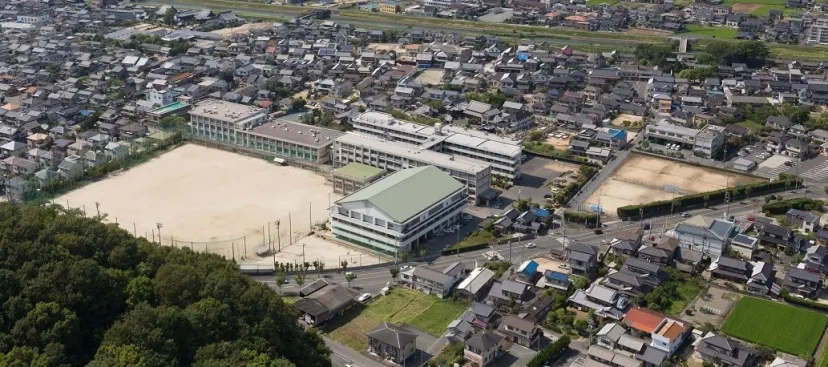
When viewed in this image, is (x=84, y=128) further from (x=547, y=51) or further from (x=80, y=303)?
(x=547, y=51)

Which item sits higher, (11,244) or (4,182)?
(11,244)

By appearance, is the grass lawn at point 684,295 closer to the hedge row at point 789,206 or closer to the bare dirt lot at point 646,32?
the hedge row at point 789,206

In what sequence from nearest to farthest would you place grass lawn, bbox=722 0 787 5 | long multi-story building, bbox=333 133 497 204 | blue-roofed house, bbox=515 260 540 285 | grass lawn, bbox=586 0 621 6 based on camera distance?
blue-roofed house, bbox=515 260 540 285
long multi-story building, bbox=333 133 497 204
grass lawn, bbox=722 0 787 5
grass lawn, bbox=586 0 621 6

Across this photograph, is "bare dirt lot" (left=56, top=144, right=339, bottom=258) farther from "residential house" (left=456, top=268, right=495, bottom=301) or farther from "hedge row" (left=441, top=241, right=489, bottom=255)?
"residential house" (left=456, top=268, right=495, bottom=301)

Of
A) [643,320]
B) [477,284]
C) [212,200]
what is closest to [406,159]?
[212,200]

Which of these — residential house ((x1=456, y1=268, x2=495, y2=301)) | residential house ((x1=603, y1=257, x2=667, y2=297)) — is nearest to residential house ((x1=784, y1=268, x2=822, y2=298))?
residential house ((x1=603, y1=257, x2=667, y2=297))

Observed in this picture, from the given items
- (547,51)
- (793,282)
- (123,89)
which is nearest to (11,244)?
(793,282)

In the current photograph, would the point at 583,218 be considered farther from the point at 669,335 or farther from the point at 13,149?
the point at 13,149

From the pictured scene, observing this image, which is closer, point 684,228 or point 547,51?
point 684,228
